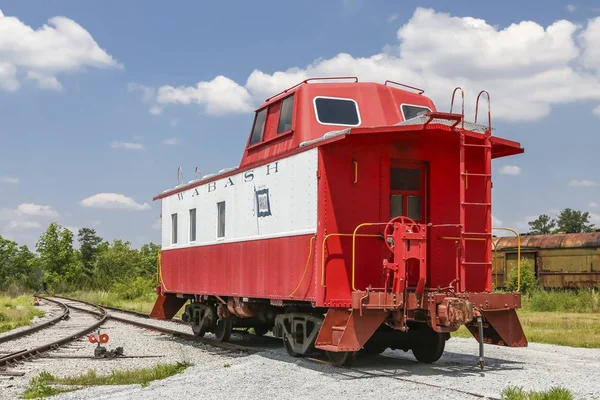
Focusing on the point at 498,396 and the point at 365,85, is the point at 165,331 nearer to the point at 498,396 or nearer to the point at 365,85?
the point at 365,85

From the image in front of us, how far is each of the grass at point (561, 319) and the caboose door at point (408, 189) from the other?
6008 mm

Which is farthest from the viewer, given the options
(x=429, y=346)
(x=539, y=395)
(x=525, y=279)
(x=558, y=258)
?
(x=558, y=258)

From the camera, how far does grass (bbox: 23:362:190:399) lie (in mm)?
9766

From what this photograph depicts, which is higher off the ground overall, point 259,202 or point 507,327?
point 259,202

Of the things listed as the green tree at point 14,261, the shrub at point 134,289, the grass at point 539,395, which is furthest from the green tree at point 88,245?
the grass at point 539,395

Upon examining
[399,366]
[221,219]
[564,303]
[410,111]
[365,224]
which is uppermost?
[410,111]

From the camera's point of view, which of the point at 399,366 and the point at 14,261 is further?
the point at 14,261

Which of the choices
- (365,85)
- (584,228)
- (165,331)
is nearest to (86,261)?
(584,228)

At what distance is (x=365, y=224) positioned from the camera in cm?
1053

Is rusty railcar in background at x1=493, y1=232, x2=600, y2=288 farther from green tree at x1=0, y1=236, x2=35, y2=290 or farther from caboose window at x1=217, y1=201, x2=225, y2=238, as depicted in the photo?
green tree at x1=0, y1=236, x2=35, y2=290

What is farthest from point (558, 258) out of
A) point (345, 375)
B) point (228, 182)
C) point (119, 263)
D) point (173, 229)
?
point (119, 263)

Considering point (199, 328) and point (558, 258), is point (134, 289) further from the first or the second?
point (199, 328)

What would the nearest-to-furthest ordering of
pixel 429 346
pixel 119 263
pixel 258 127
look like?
1. pixel 429 346
2. pixel 258 127
3. pixel 119 263

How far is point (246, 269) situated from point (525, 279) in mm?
21595
